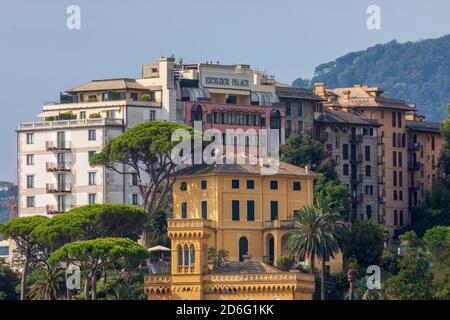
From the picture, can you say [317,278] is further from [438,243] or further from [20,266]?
[20,266]

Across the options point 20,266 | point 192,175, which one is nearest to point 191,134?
point 192,175

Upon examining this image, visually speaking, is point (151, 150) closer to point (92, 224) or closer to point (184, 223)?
point (92, 224)

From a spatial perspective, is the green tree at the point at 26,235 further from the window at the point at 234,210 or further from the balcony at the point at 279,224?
the balcony at the point at 279,224

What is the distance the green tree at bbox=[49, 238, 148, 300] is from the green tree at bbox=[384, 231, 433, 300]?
1925 cm

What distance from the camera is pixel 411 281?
181750mm

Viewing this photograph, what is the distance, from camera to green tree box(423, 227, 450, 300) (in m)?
183

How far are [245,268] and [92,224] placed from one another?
13165 millimetres

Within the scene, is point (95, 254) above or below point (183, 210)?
below

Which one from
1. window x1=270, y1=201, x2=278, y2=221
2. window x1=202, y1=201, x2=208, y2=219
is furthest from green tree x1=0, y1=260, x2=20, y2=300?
window x1=270, y1=201, x2=278, y2=221

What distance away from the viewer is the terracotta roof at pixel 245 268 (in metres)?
185

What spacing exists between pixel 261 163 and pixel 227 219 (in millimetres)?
6258

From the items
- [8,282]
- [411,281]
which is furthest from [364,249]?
[8,282]

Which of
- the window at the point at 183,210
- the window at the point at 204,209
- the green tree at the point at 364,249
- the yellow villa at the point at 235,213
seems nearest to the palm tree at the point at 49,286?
the yellow villa at the point at 235,213

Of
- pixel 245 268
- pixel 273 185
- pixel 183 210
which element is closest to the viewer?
pixel 245 268
